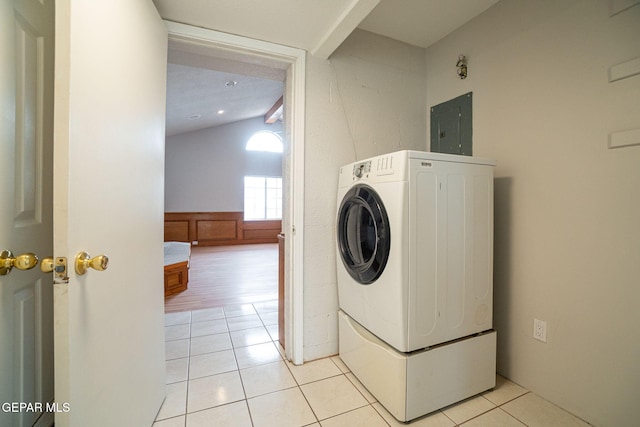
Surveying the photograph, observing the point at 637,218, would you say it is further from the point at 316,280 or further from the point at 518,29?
the point at 316,280

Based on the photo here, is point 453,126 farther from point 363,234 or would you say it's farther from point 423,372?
point 423,372

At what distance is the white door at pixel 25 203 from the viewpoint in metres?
0.91

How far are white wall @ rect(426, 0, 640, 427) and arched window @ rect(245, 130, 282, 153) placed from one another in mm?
6730

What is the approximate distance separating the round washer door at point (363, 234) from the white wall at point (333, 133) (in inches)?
6.7

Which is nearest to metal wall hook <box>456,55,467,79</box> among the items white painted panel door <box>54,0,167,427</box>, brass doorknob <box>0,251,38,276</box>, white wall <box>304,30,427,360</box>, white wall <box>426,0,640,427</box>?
white wall <box>426,0,640,427</box>

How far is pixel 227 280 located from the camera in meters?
3.84

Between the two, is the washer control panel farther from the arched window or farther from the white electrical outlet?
the arched window

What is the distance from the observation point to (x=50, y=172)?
1129 millimetres

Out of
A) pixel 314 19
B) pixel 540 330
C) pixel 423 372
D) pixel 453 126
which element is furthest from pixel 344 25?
pixel 540 330

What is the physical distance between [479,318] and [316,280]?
0.99 meters

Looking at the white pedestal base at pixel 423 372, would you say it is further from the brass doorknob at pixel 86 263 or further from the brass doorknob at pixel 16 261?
the brass doorknob at pixel 16 261

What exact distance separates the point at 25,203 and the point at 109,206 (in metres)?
0.39

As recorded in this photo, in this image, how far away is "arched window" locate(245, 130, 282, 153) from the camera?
7.77 m

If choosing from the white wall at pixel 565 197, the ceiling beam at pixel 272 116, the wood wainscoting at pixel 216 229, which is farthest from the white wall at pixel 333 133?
the wood wainscoting at pixel 216 229
